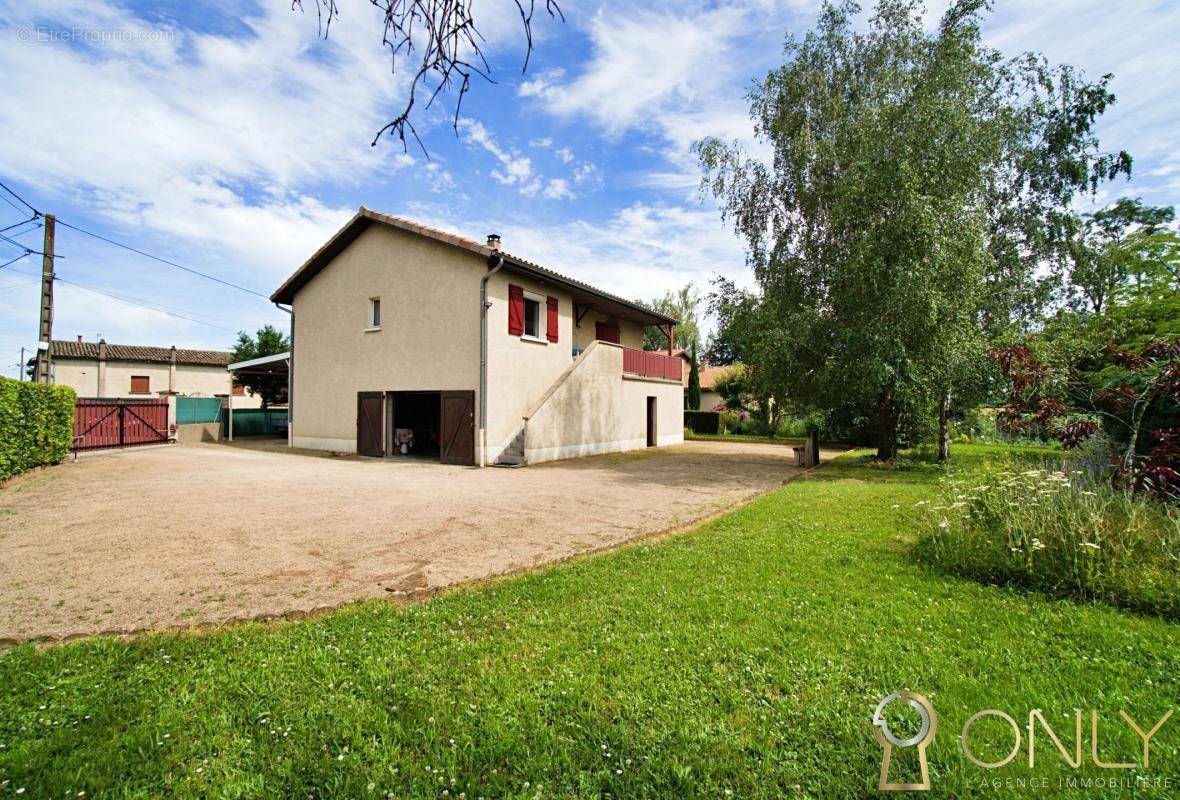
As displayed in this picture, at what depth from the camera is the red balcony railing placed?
19.1 metres

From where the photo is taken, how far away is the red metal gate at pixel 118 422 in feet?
52.1

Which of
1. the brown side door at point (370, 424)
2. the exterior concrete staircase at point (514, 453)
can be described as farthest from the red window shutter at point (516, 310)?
the brown side door at point (370, 424)

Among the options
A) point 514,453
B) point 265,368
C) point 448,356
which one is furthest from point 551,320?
point 265,368

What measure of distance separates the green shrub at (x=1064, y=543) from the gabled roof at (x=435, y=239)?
37.3ft

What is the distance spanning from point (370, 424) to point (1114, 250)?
1700cm

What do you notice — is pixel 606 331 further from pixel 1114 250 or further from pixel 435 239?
pixel 1114 250

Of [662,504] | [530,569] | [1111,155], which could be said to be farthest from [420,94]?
[1111,155]

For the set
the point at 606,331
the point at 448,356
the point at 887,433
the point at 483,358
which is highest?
the point at 606,331

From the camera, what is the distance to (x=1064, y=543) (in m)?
4.28

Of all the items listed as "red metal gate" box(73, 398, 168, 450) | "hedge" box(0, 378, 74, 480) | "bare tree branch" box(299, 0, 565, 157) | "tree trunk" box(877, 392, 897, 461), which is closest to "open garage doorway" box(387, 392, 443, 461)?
"hedge" box(0, 378, 74, 480)

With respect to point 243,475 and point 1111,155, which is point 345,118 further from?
point 1111,155

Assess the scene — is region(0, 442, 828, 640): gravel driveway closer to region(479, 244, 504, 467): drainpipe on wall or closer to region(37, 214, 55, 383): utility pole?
region(479, 244, 504, 467): drainpipe on wall

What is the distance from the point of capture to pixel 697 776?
2.10 metres

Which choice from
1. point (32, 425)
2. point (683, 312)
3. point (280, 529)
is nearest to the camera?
point (280, 529)
